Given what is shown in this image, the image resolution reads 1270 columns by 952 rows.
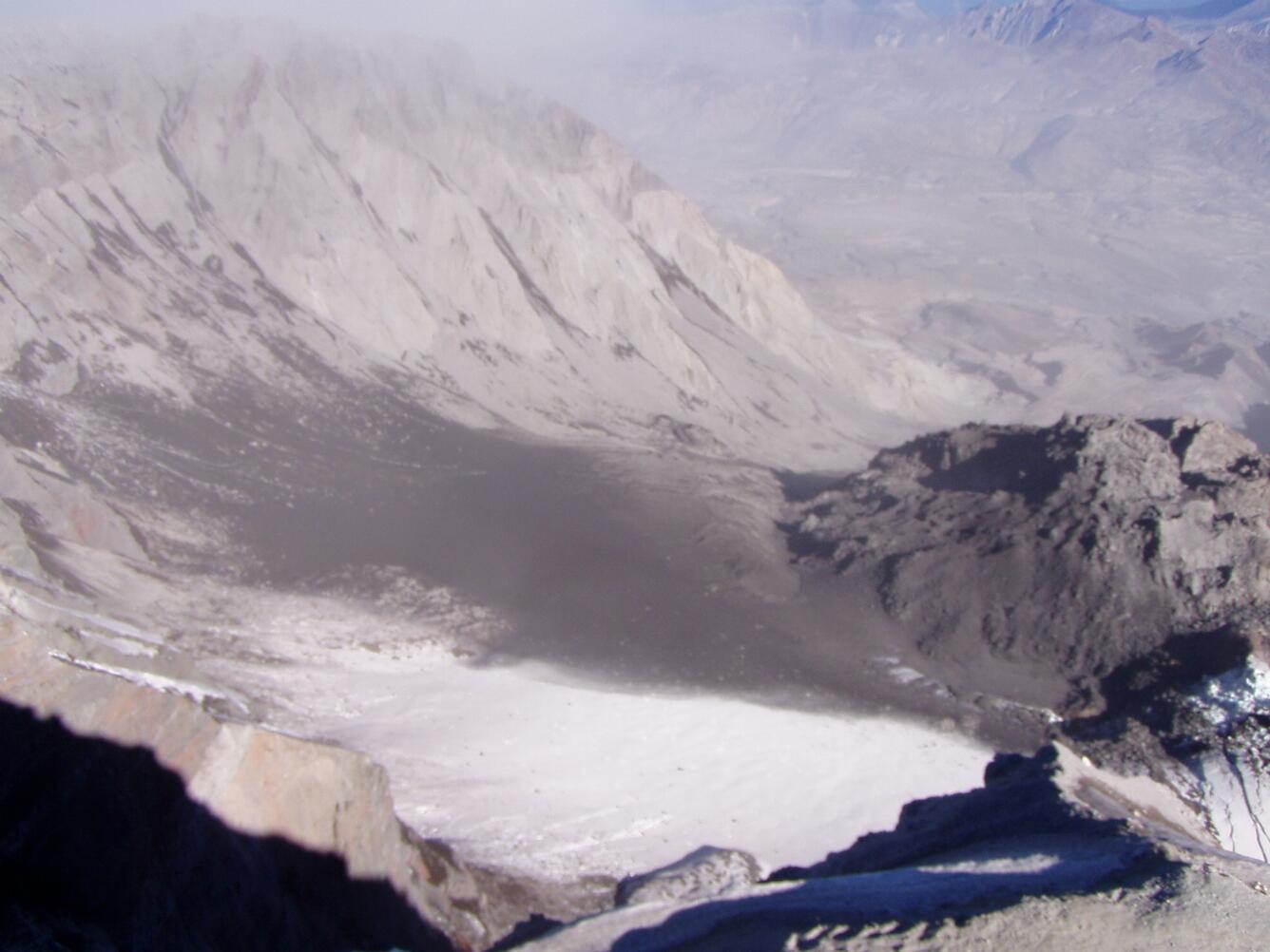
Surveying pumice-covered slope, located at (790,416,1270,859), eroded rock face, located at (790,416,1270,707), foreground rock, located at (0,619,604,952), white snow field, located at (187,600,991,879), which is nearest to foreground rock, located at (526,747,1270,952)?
foreground rock, located at (0,619,604,952)

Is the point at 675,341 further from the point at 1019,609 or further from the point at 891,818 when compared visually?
the point at 891,818

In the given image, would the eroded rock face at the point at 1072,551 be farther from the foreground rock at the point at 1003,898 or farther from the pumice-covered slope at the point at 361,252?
the foreground rock at the point at 1003,898

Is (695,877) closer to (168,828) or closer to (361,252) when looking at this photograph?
(168,828)

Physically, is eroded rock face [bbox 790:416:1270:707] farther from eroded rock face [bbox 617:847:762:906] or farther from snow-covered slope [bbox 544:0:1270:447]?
snow-covered slope [bbox 544:0:1270:447]

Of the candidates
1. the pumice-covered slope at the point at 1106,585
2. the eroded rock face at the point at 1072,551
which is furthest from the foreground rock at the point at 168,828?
the eroded rock face at the point at 1072,551

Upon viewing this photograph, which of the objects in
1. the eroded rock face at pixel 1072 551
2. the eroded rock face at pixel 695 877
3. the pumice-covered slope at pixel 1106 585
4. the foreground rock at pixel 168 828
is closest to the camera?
the foreground rock at pixel 168 828

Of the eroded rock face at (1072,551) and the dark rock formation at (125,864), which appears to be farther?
the eroded rock face at (1072,551)
